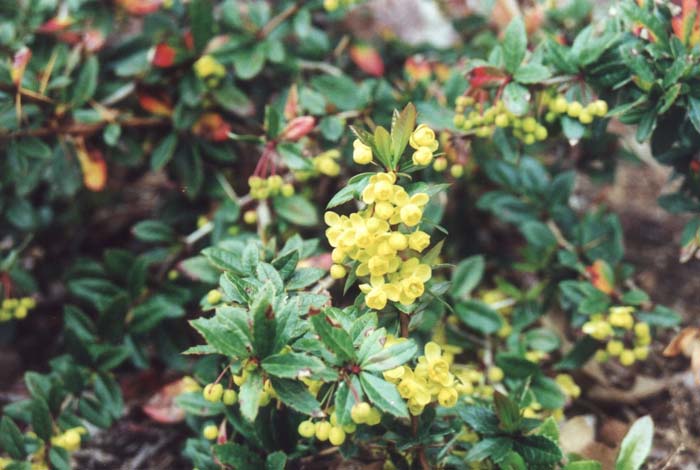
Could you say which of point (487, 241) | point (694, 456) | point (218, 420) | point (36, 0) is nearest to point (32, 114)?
point (36, 0)

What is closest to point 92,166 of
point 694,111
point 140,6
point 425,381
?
point 140,6

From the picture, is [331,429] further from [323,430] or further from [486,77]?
[486,77]

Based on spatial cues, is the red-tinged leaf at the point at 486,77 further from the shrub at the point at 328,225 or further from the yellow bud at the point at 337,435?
the yellow bud at the point at 337,435

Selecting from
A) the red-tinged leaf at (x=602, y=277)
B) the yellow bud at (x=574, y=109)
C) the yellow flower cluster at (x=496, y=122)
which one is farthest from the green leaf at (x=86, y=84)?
the red-tinged leaf at (x=602, y=277)

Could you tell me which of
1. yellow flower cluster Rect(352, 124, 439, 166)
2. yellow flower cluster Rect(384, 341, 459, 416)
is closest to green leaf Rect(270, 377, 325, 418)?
yellow flower cluster Rect(384, 341, 459, 416)

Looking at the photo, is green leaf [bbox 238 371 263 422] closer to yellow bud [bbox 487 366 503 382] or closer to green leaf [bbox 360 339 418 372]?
green leaf [bbox 360 339 418 372]
